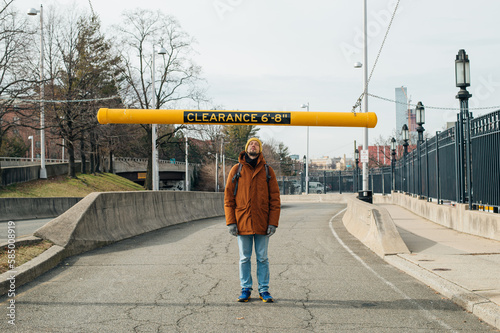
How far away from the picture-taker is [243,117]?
7586 millimetres

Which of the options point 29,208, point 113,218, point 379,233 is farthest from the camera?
point 29,208

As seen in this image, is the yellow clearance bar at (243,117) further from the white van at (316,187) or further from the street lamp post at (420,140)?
→ the white van at (316,187)

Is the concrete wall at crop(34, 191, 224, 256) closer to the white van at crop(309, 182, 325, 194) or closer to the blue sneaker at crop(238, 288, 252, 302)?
the blue sneaker at crop(238, 288, 252, 302)

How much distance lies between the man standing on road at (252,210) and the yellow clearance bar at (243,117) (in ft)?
3.41

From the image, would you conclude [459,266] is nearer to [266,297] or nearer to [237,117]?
[266,297]

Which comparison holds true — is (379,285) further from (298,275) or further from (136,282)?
(136,282)

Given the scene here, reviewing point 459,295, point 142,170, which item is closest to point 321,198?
point 142,170

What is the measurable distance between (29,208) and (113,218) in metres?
12.0

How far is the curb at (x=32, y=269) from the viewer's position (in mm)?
7075

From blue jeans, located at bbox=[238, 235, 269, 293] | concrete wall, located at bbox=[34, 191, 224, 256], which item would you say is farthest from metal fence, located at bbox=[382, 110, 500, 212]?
concrete wall, located at bbox=[34, 191, 224, 256]

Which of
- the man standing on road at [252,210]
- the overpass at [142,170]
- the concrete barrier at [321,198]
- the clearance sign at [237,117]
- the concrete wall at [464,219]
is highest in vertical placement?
the overpass at [142,170]

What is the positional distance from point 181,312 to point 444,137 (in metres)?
12.6

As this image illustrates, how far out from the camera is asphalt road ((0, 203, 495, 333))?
5.53m

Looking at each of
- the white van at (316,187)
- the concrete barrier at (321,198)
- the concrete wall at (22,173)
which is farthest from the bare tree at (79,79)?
the white van at (316,187)
